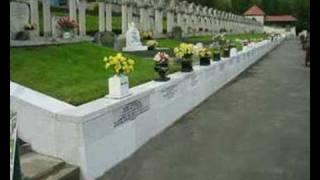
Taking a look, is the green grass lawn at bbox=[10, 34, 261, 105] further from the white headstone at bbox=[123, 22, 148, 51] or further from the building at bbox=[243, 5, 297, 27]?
the building at bbox=[243, 5, 297, 27]

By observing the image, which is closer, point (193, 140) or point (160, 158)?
point (160, 158)

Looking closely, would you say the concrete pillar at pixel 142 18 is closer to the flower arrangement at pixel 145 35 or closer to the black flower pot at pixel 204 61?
the flower arrangement at pixel 145 35

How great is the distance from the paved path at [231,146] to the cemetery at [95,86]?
36 cm

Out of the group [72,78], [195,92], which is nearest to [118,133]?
[72,78]

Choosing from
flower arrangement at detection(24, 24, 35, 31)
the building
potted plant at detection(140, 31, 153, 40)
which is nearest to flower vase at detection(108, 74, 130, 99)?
flower arrangement at detection(24, 24, 35, 31)

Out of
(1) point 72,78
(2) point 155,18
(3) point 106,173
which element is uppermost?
(2) point 155,18

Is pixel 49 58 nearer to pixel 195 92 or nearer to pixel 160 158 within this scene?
pixel 195 92

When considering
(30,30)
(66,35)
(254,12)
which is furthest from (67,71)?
(254,12)

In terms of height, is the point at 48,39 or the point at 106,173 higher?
the point at 48,39

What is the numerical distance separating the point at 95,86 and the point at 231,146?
2.78 m

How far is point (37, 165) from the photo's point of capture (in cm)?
672

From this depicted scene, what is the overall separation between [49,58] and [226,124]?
4225 mm

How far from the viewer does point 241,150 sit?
9273 mm

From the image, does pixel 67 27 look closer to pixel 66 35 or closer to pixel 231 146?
pixel 66 35
